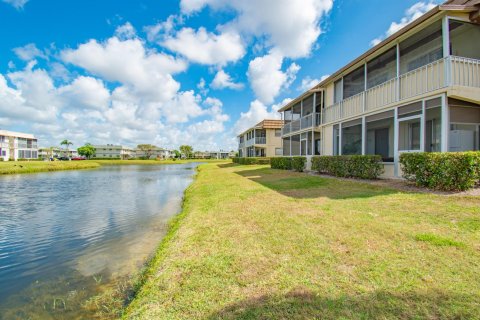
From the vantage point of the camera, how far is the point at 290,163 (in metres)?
19.3

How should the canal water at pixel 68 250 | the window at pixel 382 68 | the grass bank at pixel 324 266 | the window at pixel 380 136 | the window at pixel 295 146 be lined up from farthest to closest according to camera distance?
the window at pixel 295 146
the window at pixel 380 136
the window at pixel 382 68
the canal water at pixel 68 250
the grass bank at pixel 324 266

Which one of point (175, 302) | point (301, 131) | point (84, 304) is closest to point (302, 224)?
point (175, 302)

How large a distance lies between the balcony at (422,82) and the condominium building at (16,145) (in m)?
75.5

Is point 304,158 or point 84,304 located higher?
point 304,158

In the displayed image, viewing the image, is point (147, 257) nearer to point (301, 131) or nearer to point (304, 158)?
point (304, 158)

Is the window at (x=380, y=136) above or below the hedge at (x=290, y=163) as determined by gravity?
above

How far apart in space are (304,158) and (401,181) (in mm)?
7957

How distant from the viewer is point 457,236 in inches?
166

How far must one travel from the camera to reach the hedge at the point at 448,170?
Answer: 7.16 meters

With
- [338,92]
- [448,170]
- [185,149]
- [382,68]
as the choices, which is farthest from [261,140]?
[185,149]

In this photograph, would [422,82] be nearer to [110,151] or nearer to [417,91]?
[417,91]

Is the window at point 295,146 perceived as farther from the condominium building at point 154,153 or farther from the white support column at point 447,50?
the condominium building at point 154,153

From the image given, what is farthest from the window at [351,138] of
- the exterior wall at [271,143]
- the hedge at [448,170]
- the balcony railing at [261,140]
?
the balcony railing at [261,140]

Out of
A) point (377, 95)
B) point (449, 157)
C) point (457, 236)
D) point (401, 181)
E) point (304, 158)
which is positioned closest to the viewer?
point (457, 236)
